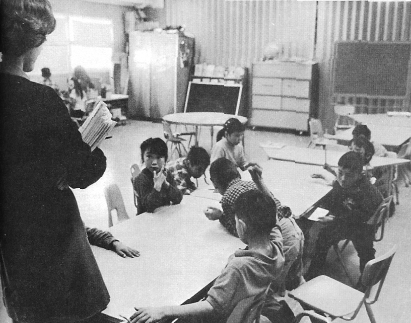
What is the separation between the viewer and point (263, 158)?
24.1ft

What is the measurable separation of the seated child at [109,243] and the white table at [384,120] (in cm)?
505

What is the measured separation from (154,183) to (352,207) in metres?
1.48

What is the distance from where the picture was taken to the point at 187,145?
27.0 ft

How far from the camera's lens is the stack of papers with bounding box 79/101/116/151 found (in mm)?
1230

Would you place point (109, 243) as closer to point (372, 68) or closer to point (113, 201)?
point (113, 201)

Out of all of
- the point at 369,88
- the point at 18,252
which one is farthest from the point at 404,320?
the point at 369,88

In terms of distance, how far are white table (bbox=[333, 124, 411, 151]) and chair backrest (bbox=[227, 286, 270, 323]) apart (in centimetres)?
399

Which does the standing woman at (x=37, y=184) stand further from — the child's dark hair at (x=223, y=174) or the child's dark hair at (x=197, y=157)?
the child's dark hair at (x=197, y=157)

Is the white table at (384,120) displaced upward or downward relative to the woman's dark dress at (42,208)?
downward

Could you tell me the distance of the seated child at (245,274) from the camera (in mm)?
1688

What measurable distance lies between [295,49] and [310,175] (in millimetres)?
6373

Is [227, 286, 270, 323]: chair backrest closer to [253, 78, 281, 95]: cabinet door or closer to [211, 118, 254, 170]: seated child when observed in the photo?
[211, 118, 254, 170]: seated child

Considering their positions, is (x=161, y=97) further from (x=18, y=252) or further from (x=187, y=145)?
(x=18, y=252)

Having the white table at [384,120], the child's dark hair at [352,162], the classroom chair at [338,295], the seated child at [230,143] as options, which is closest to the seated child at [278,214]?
the classroom chair at [338,295]
